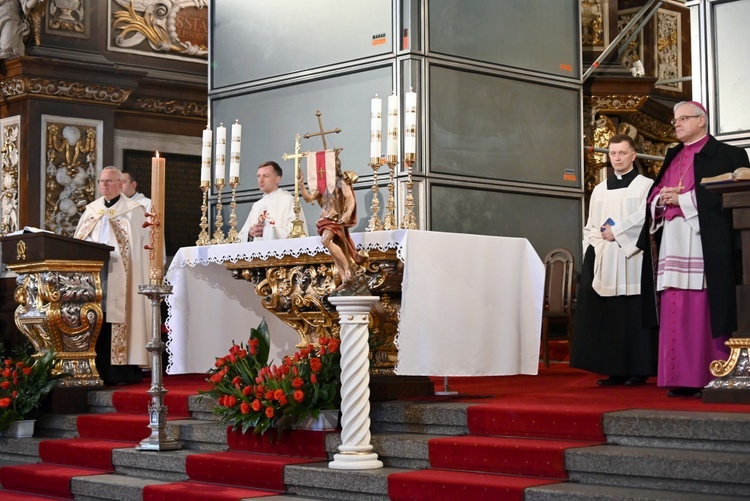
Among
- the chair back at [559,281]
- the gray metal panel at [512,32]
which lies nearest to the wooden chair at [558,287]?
the chair back at [559,281]

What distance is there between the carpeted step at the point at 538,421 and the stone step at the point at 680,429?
0.11m

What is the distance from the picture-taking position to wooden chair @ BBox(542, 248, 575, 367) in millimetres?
9484

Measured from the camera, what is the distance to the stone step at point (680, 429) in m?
5.28

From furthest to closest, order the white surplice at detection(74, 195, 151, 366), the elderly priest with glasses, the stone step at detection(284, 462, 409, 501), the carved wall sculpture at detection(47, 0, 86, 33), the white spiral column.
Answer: the carved wall sculpture at detection(47, 0, 86, 33) < the white surplice at detection(74, 195, 151, 366) < the elderly priest with glasses < the white spiral column < the stone step at detection(284, 462, 409, 501)

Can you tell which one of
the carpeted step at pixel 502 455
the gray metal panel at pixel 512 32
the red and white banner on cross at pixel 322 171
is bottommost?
the carpeted step at pixel 502 455

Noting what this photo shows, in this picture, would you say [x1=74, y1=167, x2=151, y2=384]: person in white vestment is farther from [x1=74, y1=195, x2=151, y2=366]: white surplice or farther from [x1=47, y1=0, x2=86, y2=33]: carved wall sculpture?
[x1=47, y1=0, x2=86, y2=33]: carved wall sculpture

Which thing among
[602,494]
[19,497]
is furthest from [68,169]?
[602,494]

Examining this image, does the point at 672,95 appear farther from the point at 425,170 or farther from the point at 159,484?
the point at 159,484

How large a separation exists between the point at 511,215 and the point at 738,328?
3513mm

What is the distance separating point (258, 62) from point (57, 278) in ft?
8.45

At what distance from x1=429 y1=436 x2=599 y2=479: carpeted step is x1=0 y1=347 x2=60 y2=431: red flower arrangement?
145 inches

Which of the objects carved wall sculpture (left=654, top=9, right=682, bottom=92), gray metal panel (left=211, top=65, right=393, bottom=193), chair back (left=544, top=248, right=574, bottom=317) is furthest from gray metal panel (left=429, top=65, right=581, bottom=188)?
carved wall sculpture (left=654, top=9, right=682, bottom=92)

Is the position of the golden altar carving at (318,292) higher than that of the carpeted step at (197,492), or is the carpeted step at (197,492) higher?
the golden altar carving at (318,292)

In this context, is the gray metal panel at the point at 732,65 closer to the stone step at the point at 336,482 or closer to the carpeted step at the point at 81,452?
the stone step at the point at 336,482
